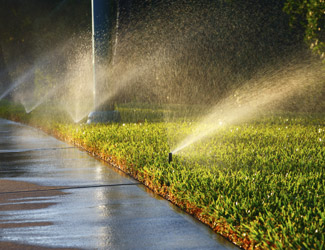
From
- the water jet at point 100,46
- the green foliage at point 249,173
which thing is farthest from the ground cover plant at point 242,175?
the water jet at point 100,46

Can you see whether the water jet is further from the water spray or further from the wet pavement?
the water spray

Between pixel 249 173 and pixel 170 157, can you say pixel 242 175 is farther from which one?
pixel 170 157

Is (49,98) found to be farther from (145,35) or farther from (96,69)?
(96,69)

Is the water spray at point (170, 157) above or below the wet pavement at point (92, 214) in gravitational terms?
above

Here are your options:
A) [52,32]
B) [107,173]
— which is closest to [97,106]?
[107,173]

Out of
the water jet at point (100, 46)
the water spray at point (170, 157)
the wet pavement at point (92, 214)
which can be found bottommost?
the wet pavement at point (92, 214)

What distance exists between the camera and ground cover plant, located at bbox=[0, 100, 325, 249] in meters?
4.38

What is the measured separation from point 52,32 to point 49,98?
573cm

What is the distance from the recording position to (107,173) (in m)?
7.84

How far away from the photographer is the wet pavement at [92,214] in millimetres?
4570

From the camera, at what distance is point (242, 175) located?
6391 millimetres

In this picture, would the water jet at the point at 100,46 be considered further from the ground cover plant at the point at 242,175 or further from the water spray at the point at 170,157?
the water spray at the point at 170,157

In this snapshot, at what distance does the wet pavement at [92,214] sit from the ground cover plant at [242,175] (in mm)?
190

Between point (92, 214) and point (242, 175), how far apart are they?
1835mm
